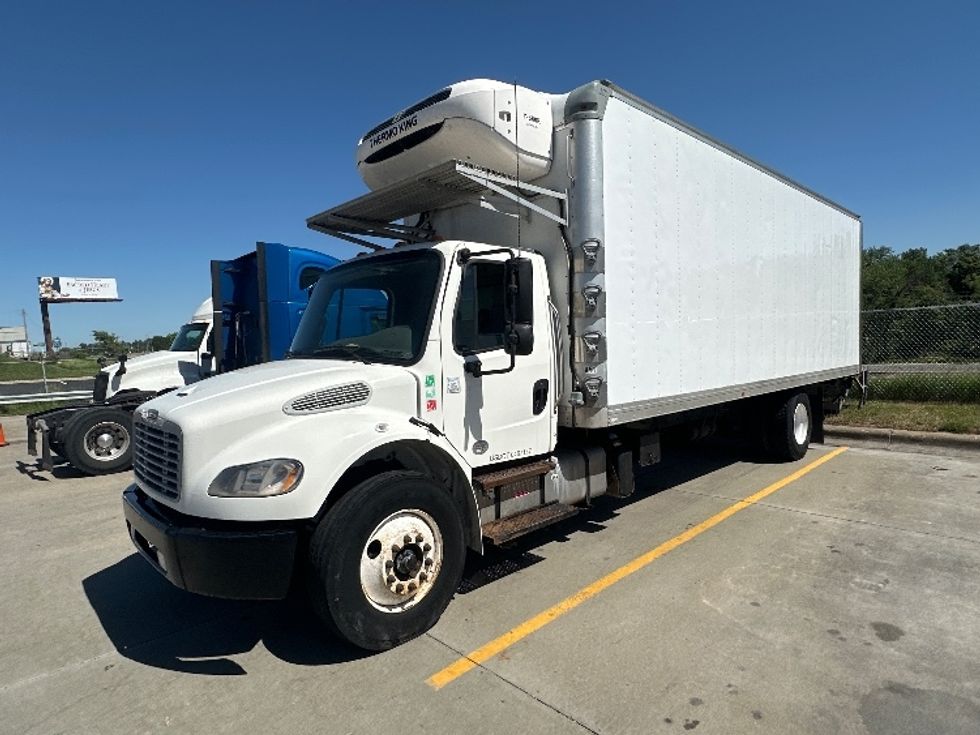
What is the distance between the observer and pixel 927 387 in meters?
11.8

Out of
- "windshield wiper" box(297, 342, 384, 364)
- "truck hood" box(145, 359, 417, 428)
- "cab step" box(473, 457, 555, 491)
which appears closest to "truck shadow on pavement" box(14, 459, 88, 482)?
"truck hood" box(145, 359, 417, 428)

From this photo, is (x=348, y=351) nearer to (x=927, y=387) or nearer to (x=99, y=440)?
(x=99, y=440)

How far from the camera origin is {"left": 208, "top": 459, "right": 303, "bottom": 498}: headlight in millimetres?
3127

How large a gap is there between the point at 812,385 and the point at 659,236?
16.5ft

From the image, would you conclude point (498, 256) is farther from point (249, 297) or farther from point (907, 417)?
point (907, 417)

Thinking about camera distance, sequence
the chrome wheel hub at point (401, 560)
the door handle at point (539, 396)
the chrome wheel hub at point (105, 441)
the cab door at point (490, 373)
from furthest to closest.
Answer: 1. the chrome wheel hub at point (105, 441)
2. the door handle at point (539, 396)
3. the cab door at point (490, 373)
4. the chrome wheel hub at point (401, 560)

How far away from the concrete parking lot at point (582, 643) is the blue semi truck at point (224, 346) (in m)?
3.02

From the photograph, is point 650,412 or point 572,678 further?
point 650,412

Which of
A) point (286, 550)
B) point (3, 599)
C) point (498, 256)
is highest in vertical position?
point (498, 256)

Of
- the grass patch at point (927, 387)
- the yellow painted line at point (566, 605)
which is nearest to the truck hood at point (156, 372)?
the yellow painted line at point (566, 605)

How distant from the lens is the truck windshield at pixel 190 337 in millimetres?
10180

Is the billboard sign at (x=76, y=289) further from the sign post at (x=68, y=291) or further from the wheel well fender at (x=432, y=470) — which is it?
the wheel well fender at (x=432, y=470)

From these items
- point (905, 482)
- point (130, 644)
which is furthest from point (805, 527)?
point (130, 644)

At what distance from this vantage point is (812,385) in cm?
880
